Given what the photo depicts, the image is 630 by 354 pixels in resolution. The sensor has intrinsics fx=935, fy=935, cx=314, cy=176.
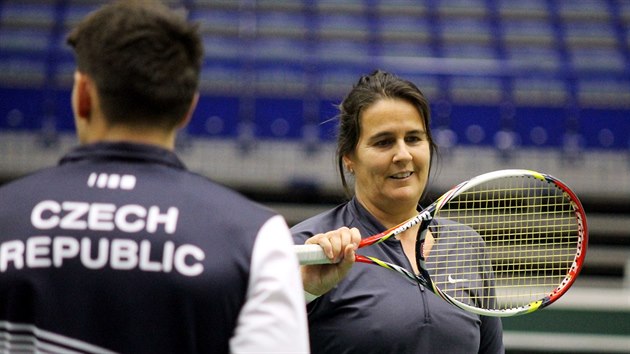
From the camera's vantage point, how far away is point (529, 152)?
805cm

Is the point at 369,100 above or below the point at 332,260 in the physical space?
above

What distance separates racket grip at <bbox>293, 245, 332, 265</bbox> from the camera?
2238 millimetres

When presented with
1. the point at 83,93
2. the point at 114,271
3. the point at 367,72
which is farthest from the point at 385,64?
the point at 114,271

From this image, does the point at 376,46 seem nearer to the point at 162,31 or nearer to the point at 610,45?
the point at 610,45

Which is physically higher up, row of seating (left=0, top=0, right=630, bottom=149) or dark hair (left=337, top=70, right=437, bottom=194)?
row of seating (left=0, top=0, right=630, bottom=149)

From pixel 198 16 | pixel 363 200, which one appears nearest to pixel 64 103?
pixel 198 16

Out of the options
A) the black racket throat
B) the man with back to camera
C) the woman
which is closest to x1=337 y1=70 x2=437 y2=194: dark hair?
the woman

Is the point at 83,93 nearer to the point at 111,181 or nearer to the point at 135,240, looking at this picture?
the point at 111,181

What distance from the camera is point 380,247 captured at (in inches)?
103

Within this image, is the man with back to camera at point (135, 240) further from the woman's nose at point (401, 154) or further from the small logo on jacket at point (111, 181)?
the woman's nose at point (401, 154)

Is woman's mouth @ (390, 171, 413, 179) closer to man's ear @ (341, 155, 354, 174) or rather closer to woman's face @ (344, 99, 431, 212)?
woman's face @ (344, 99, 431, 212)

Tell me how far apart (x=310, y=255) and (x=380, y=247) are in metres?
0.41

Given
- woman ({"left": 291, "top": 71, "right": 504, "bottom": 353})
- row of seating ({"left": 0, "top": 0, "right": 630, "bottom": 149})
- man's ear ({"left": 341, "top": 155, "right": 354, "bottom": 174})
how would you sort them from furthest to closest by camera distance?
row of seating ({"left": 0, "top": 0, "right": 630, "bottom": 149}), man's ear ({"left": 341, "top": 155, "right": 354, "bottom": 174}), woman ({"left": 291, "top": 71, "right": 504, "bottom": 353})

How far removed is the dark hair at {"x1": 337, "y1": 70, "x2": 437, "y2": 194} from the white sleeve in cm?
112
